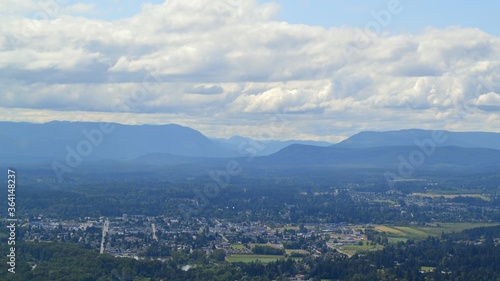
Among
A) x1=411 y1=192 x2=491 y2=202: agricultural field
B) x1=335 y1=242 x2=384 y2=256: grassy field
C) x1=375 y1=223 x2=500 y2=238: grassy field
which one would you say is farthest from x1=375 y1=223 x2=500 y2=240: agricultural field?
x1=411 y1=192 x2=491 y2=202: agricultural field

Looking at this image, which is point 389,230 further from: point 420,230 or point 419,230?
point 420,230

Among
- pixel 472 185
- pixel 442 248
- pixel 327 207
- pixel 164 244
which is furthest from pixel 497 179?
pixel 164 244

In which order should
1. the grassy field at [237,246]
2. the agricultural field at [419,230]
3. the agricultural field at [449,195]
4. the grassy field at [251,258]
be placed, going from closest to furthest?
the grassy field at [251,258] → the grassy field at [237,246] → the agricultural field at [419,230] → the agricultural field at [449,195]

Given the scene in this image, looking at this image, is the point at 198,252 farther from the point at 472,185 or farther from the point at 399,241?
the point at 472,185

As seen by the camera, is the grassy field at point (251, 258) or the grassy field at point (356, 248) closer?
the grassy field at point (251, 258)

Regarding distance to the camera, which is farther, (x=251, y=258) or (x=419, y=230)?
(x=419, y=230)

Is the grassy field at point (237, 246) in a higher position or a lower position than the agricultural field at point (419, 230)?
lower

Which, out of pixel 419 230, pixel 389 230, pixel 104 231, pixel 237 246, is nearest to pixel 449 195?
pixel 419 230

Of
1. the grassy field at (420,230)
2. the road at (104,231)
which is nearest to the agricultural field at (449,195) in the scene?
the grassy field at (420,230)

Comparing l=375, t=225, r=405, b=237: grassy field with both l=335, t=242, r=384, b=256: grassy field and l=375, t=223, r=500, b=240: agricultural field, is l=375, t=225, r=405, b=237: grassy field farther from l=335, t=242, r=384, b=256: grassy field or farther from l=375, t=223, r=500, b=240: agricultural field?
l=335, t=242, r=384, b=256: grassy field

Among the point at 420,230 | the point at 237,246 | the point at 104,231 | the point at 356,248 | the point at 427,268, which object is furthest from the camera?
the point at 420,230

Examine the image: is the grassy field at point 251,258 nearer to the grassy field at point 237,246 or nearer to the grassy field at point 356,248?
the grassy field at point 237,246
